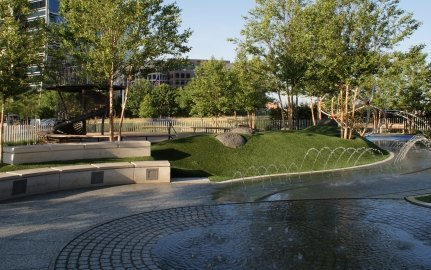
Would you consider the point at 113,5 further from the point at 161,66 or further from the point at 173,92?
the point at 173,92

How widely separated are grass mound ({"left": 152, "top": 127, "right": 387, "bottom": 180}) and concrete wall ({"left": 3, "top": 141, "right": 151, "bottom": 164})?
3.66 feet

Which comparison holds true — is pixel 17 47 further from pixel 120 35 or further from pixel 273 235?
pixel 273 235

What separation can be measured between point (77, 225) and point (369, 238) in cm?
567

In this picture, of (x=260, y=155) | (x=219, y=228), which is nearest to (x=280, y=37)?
(x=260, y=155)

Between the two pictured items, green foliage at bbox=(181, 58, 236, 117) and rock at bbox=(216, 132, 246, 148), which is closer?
rock at bbox=(216, 132, 246, 148)

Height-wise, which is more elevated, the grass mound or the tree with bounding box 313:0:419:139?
the tree with bounding box 313:0:419:139

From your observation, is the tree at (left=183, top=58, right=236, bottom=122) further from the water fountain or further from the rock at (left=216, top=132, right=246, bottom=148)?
the water fountain

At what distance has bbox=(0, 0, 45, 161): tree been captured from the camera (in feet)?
50.4

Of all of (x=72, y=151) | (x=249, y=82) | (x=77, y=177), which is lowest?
(x=77, y=177)

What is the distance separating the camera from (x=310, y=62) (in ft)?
90.6

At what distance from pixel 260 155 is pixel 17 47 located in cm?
1081

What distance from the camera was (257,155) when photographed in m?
19.7

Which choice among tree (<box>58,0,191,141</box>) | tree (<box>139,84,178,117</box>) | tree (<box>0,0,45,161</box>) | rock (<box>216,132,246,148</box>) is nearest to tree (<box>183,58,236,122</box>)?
tree (<box>58,0,191,141</box>)

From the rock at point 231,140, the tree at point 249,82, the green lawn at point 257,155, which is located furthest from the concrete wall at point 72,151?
the tree at point 249,82
